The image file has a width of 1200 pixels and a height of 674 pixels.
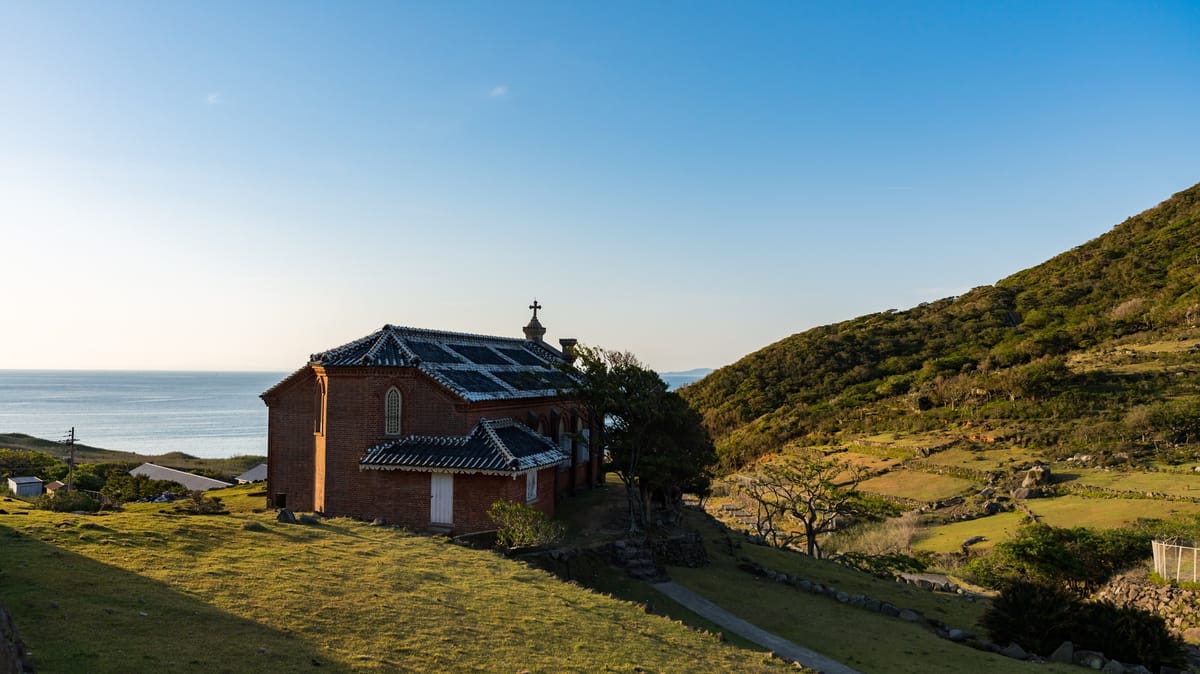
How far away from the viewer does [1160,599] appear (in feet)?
86.8

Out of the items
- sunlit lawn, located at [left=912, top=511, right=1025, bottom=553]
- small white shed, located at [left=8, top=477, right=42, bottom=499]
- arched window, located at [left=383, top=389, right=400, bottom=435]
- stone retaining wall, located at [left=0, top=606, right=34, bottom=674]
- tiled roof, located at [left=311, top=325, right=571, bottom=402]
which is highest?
tiled roof, located at [left=311, top=325, right=571, bottom=402]

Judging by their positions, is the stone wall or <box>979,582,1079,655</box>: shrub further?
the stone wall

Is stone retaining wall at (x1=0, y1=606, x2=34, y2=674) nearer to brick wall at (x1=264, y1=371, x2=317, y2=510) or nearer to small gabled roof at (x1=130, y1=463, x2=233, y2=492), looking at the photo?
brick wall at (x1=264, y1=371, x2=317, y2=510)

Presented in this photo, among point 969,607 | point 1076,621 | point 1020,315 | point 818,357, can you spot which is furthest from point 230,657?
point 1020,315

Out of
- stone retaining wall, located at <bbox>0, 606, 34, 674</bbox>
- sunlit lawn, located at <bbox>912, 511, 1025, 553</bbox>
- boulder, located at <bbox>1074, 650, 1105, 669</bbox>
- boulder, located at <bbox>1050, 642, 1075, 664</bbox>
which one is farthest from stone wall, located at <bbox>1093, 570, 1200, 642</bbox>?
stone retaining wall, located at <bbox>0, 606, 34, 674</bbox>

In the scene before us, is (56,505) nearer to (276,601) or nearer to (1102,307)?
(276,601)

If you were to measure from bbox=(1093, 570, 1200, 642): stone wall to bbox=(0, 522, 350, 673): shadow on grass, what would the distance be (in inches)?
1115

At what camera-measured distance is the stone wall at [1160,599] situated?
82.8 feet

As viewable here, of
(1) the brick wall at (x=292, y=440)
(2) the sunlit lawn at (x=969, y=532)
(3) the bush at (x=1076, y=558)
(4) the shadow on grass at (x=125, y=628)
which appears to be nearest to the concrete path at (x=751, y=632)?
(4) the shadow on grass at (x=125, y=628)

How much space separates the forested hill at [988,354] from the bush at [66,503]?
61434 mm

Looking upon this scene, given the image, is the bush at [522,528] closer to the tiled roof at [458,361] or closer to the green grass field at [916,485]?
the tiled roof at [458,361]

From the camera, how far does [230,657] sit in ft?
33.9

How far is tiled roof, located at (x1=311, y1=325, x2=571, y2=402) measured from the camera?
2788cm

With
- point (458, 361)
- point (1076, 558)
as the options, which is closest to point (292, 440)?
point (458, 361)
